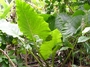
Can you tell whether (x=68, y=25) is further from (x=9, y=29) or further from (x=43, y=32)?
(x=9, y=29)

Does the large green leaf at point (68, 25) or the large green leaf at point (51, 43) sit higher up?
the large green leaf at point (68, 25)

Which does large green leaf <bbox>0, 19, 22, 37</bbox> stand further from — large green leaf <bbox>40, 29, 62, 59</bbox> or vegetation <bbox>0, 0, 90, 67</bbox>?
large green leaf <bbox>40, 29, 62, 59</bbox>

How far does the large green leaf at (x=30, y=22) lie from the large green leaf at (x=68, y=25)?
9cm

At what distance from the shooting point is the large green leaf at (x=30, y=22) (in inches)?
34.3

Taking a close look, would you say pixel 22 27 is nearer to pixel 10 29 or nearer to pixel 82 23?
pixel 10 29

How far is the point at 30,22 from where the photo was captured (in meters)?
0.91

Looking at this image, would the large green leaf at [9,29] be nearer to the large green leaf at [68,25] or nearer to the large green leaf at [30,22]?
the large green leaf at [30,22]

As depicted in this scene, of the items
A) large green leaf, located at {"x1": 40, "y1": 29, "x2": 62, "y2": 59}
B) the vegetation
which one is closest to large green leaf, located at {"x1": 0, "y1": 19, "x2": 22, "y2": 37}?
the vegetation

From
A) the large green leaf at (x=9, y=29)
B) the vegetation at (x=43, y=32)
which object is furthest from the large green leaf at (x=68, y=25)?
the large green leaf at (x=9, y=29)

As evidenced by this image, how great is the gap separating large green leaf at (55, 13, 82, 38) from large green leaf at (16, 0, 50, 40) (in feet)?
0.31

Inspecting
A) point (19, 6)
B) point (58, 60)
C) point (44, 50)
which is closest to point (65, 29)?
point (44, 50)

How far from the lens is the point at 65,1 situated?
1441 millimetres

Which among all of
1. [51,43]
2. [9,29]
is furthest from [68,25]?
[9,29]

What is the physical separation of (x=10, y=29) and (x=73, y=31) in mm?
306
